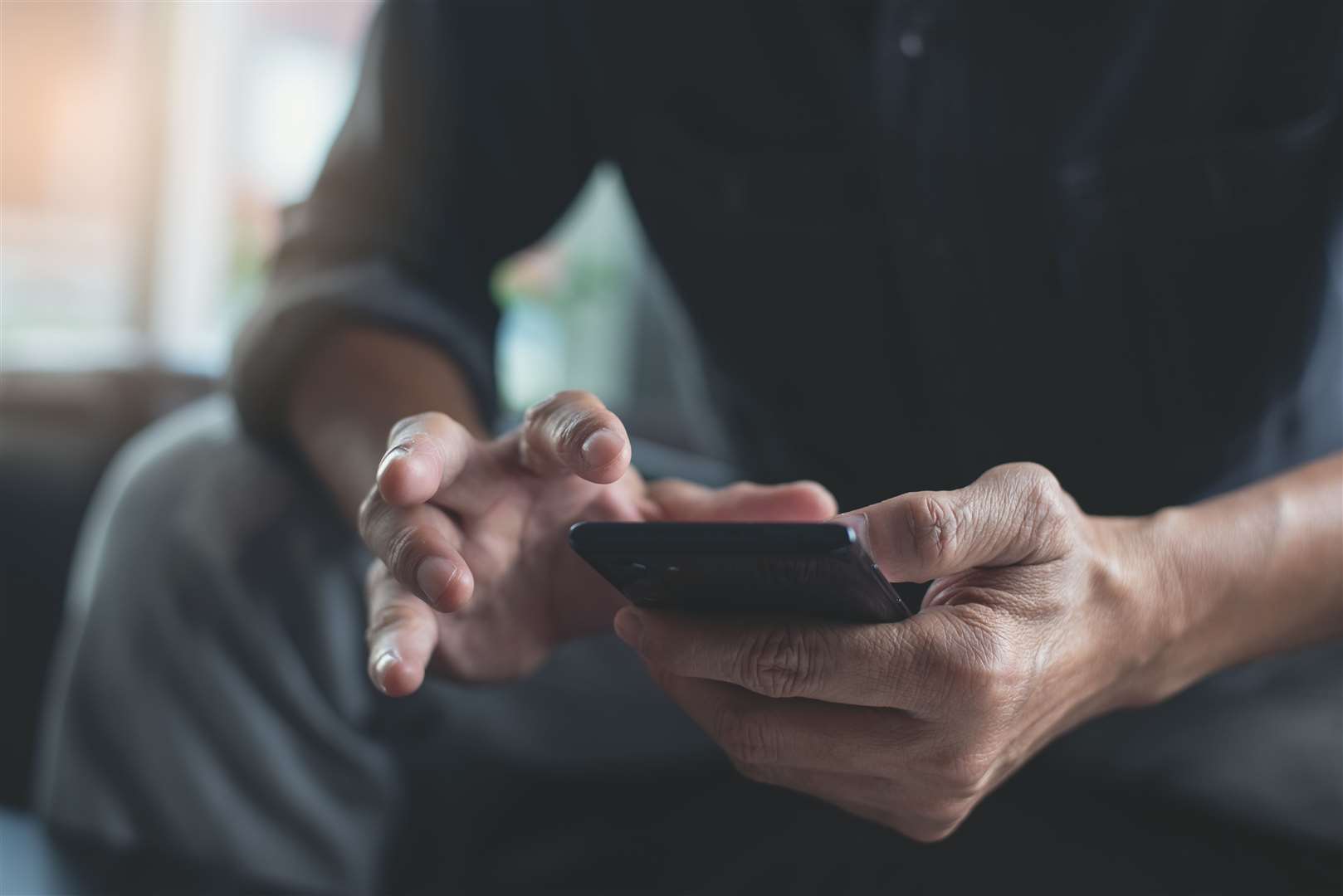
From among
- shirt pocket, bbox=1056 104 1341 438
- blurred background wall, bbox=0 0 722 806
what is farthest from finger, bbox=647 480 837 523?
blurred background wall, bbox=0 0 722 806

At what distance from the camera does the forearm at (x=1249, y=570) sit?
451 millimetres

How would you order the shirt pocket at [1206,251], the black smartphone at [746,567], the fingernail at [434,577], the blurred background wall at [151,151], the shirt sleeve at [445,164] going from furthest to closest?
the blurred background wall at [151,151]
the shirt sleeve at [445,164]
the shirt pocket at [1206,251]
the fingernail at [434,577]
the black smartphone at [746,567]

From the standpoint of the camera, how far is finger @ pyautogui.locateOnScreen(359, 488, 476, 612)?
0.40 m

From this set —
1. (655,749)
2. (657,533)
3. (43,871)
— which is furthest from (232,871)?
(657,533)

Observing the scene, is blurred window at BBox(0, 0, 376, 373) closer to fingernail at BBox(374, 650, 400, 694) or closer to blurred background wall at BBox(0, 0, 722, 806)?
blurred background wall at BBox(0, 0, 722, 806)

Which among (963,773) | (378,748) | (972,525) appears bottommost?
(378,748)

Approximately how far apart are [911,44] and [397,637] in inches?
16.1

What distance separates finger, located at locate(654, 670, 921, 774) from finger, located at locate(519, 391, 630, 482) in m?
0.09

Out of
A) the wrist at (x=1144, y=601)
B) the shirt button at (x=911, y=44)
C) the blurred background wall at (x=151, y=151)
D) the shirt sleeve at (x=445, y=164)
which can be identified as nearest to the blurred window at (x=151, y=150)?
the blurred background wall at (x=151, y=151)

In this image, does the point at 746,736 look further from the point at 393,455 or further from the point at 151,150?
the point at 151,150

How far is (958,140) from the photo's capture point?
1.91 feet

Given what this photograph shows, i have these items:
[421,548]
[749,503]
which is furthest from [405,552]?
[749,503]

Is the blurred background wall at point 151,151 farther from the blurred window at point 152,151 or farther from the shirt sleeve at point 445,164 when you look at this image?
the shirt sleeve at point 445,164

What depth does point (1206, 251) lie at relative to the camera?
568 mm
